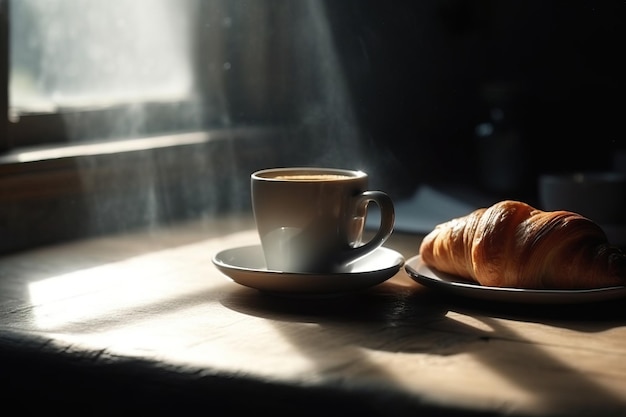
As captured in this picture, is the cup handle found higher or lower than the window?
lower

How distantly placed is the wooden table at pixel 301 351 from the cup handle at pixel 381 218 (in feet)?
0.14

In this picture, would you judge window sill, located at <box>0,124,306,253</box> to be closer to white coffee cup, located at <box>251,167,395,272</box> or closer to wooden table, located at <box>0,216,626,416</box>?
wooden table, located at <box>0,216,626,416</box>

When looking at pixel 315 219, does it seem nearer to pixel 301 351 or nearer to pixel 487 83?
pixel 301 351

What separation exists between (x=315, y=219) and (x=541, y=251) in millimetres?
209

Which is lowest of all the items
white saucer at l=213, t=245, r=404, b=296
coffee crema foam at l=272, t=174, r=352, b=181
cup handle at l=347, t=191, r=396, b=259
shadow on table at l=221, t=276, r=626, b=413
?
shadow on table at l=221, t=276, r=626, b=413

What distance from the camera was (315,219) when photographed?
87 cm

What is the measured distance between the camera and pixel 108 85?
4.76 feet

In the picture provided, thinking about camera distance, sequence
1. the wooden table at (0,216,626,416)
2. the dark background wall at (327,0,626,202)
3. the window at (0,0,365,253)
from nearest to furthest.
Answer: the wooden table at (0,216,626,416), the dark background wall at (327,0,626,202), the window at (0,0,365,253)

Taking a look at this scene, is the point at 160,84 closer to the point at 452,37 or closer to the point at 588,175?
the point at 452,37

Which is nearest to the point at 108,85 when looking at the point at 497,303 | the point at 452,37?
the point at 452,37

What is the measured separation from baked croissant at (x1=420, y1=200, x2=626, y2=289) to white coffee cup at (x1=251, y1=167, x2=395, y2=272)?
0.33 feet

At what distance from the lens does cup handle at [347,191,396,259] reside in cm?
88

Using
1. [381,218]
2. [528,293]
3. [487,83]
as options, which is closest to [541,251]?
[528,293]

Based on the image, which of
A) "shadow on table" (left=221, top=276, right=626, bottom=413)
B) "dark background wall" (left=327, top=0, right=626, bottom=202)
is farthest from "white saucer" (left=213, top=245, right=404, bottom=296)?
"dark background wall" (left=327, top=0, right=626, bottom=202)
